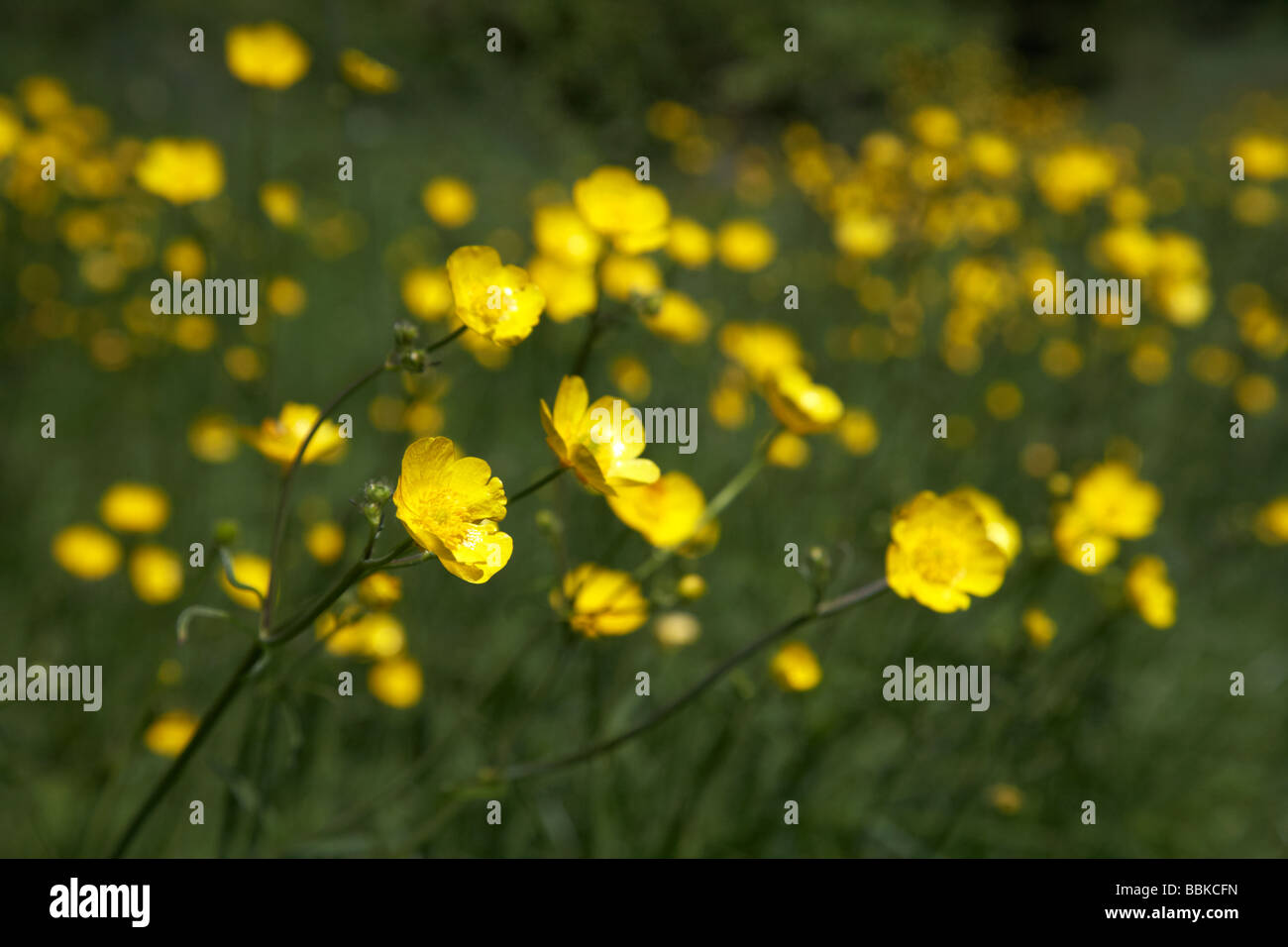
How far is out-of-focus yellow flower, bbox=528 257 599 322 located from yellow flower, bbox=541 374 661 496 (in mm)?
508

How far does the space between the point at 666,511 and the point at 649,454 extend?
1.91 meters

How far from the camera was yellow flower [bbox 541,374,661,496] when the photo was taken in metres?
1.06

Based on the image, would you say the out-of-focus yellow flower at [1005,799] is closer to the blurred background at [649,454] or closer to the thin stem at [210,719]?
the blurred background at [649,454]

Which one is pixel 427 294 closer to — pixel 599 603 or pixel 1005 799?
pixel 599 603

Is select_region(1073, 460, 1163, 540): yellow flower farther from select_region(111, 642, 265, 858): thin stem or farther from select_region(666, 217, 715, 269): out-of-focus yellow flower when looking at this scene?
select_region(111, 642, 265, 858): thin stem

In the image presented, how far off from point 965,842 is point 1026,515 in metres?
1.59

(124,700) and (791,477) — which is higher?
(791,477)

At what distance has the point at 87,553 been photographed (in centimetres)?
238

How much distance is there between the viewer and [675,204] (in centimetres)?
592

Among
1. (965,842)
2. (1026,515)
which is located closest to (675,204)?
(1026,515)

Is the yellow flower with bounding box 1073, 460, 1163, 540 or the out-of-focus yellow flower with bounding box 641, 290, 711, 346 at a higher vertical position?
the out-of-focus yellow flower with bounding box 641, 290, 711, 346

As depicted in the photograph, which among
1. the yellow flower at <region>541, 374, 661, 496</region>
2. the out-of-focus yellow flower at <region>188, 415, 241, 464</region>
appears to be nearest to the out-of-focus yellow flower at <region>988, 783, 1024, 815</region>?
the yellow flower at <region>541, 374, 661, 496</region>

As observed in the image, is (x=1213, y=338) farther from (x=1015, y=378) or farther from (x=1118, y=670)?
(x=1118, y=670)

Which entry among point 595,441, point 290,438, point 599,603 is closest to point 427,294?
point 290,438
